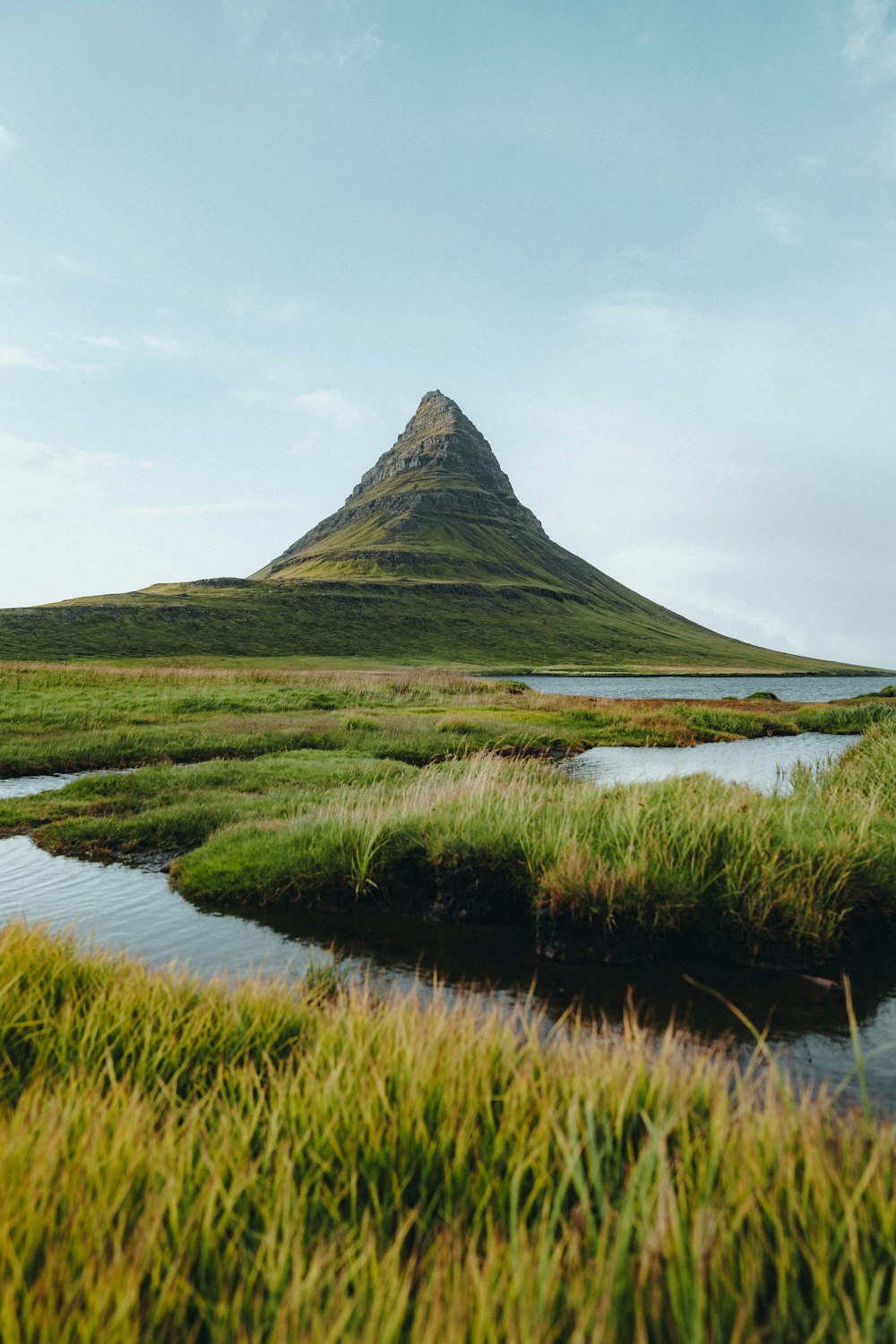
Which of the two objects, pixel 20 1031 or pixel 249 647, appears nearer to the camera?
pixel 20 1031

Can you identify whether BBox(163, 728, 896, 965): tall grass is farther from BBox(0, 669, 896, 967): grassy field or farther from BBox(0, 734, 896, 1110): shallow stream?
BBox(0, 734, 896, 1110): shallow stream

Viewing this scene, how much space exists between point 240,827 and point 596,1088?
11.4 m

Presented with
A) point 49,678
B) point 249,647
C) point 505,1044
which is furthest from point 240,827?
point 249,647

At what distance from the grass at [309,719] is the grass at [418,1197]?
2173 cm

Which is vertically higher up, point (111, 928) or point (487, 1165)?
point (487, 1165)

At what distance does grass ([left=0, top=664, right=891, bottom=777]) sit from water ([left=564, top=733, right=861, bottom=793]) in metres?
1.90

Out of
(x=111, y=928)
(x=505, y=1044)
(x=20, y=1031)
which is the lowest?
(x=111, y=928)

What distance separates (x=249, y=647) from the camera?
148 metres

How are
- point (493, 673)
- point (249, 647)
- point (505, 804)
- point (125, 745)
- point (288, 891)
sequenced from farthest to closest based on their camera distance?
1. point (249, 647)
2. point (493, 673)
3. point (125, 745)
4. point (505, 804)
5. point (288, 891)

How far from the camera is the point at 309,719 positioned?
111ft

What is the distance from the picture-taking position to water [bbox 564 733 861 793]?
2380cm

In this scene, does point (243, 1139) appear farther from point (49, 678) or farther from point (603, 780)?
point (49, 678)

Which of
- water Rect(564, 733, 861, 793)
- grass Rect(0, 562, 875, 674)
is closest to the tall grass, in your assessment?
water Rect(564, 733, 861, 793)

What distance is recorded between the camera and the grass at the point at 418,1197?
2.45 meters
